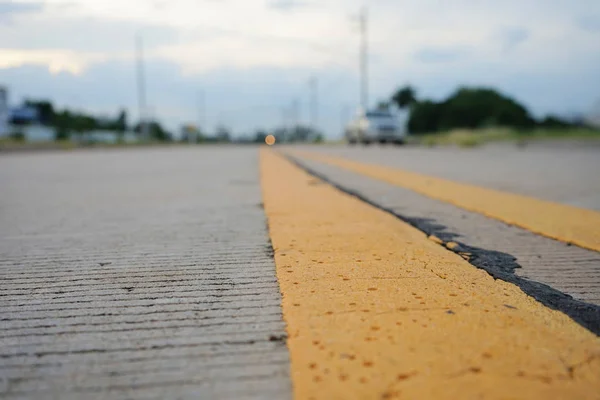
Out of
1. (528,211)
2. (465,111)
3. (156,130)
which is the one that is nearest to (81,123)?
(156,130)

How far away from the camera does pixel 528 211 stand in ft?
18.9

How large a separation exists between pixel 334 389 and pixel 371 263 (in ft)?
5.09

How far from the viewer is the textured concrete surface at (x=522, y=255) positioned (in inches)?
112

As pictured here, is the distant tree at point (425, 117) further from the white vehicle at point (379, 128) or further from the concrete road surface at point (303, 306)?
the concrete road surface at point (303, 306)

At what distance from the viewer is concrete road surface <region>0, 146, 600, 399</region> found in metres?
1.94

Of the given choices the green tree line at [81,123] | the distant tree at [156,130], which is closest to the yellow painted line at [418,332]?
the green tree line at [81,123]

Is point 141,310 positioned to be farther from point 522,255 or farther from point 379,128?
point 379,128

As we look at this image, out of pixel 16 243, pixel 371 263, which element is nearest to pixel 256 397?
pixel 371 263

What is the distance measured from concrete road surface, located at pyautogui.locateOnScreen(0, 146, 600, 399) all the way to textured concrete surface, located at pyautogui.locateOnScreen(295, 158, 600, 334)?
16 mm

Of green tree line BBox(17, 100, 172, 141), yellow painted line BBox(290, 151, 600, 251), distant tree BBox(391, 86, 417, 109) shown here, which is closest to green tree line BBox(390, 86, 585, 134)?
distant tree BBox(391, 86, 417, 109)

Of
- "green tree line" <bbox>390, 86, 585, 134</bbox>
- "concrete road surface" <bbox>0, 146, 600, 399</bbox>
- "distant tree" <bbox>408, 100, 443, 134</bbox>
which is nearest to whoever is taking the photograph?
"concrete road surface" <bbox>0, 146, 600, 399</bbox>

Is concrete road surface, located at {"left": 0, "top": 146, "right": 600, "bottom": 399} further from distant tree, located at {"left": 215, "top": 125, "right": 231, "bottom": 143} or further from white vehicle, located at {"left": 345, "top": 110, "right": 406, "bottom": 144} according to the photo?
distant tree, located at {"left": 215, "top": 125, "right": 231, "bottom": 143}

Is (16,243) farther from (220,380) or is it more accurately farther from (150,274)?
(220,380)

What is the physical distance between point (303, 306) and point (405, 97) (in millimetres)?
99982
